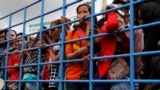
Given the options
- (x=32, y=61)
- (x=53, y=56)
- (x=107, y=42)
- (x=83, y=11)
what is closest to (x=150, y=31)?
(x=107, y=42)

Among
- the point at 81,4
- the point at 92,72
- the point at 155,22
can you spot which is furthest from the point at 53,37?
the point at 155,22

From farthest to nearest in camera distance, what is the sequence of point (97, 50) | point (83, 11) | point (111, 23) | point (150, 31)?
1. point (83, 11)
2. point (97, 50)
3. point (111, 23)
4. point (150, 31)

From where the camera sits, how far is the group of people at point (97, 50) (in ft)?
8.61

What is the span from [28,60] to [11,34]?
3.08ft

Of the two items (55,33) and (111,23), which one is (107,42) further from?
(55,33)

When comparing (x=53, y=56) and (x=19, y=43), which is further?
(x=19, y=43)

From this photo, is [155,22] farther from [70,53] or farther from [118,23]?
[70,53]

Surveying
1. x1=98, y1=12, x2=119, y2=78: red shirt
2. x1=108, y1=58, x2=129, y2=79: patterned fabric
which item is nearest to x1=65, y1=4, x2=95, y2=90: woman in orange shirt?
x1=98, y1=12, x2=119, y2=78: red shirt

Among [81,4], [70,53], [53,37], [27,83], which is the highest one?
[81,4]

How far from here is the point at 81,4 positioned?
342 centimetres

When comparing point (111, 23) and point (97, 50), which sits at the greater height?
point (111, 23)

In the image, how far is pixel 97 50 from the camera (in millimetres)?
3168

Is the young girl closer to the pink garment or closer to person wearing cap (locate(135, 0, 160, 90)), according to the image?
the pink garment

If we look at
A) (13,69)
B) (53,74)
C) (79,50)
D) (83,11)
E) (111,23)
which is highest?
A: (83,11)
